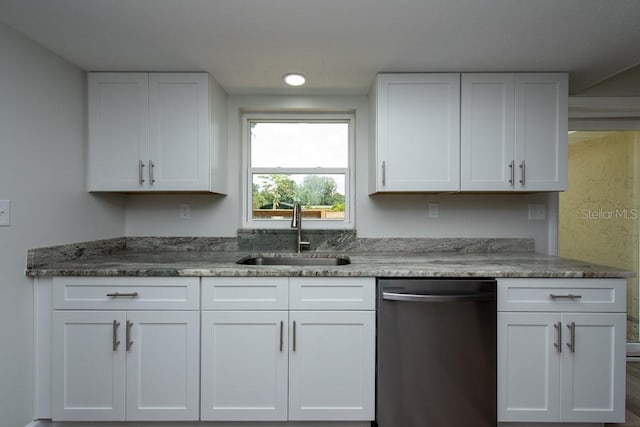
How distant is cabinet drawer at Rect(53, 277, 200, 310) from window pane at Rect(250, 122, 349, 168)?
124cm

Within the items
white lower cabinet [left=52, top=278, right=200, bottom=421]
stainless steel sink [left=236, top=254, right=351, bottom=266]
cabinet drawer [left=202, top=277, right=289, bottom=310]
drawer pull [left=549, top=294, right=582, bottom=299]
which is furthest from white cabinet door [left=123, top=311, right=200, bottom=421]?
drawer pull [left=549, top=294, right=582, bottom=299]

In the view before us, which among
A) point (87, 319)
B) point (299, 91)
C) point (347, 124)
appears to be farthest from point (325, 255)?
point (87, 319)

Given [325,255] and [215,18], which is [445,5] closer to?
[215,18]

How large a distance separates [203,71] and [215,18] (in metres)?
0.66

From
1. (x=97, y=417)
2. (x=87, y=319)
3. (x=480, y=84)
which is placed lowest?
(x=97, y=417)

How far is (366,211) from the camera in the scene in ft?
8.35

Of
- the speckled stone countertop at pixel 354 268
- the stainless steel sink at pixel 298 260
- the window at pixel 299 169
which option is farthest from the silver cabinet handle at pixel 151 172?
the stainless steel sink at pixel 298 260

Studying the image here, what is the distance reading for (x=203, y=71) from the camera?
7.03ft

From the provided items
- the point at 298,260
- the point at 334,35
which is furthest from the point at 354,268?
the point at 334,35

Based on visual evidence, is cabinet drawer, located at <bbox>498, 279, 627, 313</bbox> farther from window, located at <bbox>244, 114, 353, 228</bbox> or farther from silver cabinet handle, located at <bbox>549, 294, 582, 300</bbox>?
window, located at <bbox>244, 114, 353, 228</bbox>

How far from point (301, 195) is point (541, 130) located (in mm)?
1740

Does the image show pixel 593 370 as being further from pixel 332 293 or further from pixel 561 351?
pixel 332 293

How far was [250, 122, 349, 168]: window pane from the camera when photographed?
2.65m

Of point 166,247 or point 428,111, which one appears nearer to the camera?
point 428,111
